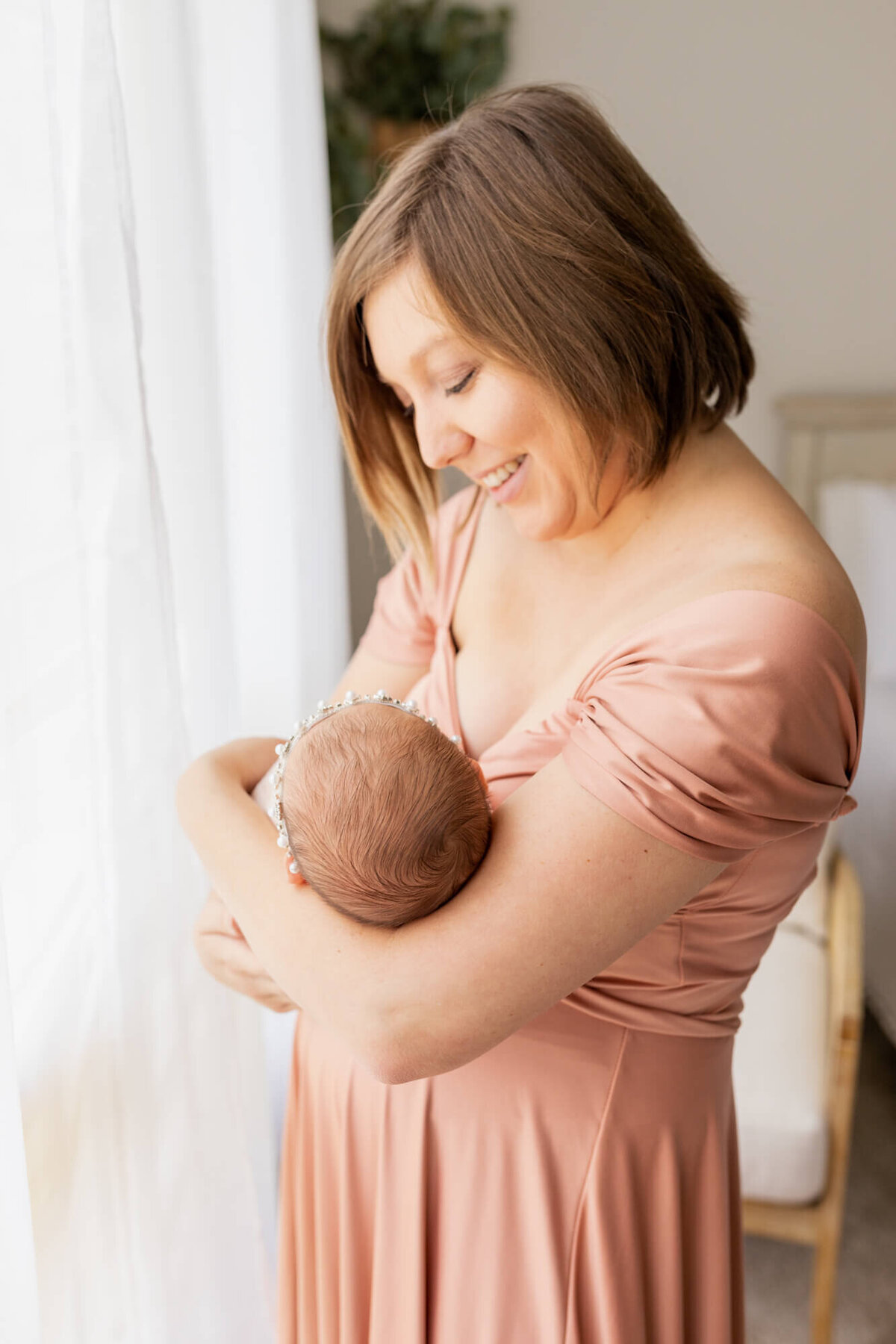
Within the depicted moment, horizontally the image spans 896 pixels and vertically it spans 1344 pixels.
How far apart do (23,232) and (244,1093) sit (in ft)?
3.18

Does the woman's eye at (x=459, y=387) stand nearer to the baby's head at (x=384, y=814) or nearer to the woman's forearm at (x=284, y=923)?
the baby's head at (x=384, y=814)

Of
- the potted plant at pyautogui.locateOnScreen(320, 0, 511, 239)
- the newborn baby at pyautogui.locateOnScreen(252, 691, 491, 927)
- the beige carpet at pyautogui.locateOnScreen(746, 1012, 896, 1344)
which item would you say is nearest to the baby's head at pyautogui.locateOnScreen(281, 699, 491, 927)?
the newborn baby at pyautogui.locateOnScreen(252, 691, 491, 927)

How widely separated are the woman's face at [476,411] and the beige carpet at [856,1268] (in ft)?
5.20

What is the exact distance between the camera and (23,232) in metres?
0.75

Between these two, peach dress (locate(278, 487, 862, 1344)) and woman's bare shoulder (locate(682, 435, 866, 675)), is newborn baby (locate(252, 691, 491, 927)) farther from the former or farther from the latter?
woman's bare shoulder (locate(682, 435, 866, 675))

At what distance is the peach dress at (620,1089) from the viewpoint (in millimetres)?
681

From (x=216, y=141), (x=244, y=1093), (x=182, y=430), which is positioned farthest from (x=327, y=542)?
(x=244, y=1093)

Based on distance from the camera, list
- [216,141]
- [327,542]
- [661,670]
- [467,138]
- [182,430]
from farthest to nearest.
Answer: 1. [327,542]
2. [216,141]
3. [182,430]
4. [467,138]
5. [661,670]

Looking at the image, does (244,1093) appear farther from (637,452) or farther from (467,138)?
(467,138)

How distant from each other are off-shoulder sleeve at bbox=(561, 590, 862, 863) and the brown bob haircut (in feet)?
0.68

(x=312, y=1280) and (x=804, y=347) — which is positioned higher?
(x=804, y=347)

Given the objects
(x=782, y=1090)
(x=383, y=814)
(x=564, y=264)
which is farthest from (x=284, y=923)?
(x=782, y=1090)

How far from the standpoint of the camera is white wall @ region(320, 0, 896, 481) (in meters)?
2.80

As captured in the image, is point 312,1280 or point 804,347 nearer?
point 312,1280
